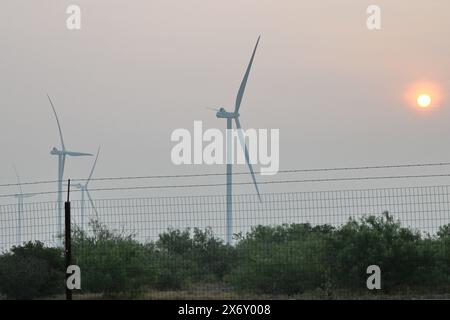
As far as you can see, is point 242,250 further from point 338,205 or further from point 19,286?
point 19,286

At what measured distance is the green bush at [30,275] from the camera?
23.0 metres

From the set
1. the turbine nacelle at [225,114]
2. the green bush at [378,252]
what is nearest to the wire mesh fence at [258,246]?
the green bush at [378,252]

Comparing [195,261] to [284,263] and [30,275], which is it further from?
[30,275]

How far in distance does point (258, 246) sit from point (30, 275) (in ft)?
19.2

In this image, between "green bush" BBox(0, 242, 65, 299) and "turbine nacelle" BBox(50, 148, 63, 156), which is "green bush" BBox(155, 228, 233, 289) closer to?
"green bush" BBox(0, 242, 65, 299)

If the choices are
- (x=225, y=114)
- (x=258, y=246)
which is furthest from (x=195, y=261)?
(x=225, y=114)

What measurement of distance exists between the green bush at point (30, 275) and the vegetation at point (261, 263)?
0.08 ft

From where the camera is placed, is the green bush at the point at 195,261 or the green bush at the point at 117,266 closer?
the green bush at the point at 195,261

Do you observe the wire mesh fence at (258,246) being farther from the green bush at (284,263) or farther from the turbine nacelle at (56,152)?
the turbine nacelle at (56,152)

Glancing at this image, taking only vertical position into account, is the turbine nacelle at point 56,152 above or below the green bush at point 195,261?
above
